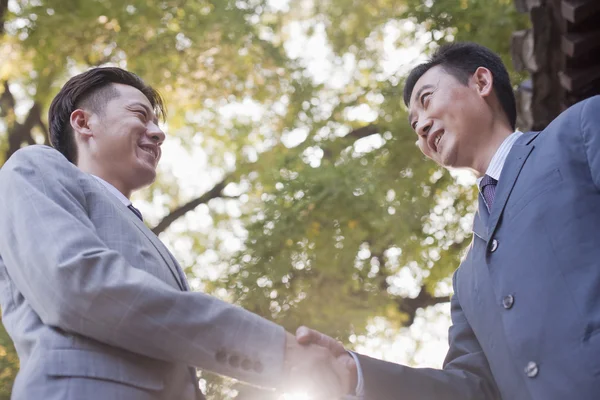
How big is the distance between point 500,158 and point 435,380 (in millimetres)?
916

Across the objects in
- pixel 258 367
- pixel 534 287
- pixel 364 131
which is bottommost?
pixel 364 131

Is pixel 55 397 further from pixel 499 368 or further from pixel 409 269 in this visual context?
pixel 409 269

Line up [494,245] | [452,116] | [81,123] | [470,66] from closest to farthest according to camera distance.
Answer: [494,245] < [81,123] < [452,116] < [470,66]

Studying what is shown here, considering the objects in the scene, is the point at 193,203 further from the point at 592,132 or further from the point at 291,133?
the point at 592,132

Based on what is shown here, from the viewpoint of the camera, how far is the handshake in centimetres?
226

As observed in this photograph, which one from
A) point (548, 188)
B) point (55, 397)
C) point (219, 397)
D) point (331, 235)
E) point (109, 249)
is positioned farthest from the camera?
point (331, 235)

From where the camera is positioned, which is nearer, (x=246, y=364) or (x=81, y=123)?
(x=246, y=364)

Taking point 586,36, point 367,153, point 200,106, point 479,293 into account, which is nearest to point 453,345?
point 479,293

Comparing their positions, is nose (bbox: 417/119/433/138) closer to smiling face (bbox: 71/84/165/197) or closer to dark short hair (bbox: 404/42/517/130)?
dark short hair (bbox: 404/42/517/130)

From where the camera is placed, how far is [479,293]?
284cm

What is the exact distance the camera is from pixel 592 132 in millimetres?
2578

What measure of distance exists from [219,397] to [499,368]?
3.98 meters

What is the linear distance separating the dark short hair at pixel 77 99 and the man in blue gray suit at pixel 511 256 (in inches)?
47.0

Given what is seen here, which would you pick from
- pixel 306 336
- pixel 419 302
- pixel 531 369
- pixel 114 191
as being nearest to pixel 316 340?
pixel 306 336
